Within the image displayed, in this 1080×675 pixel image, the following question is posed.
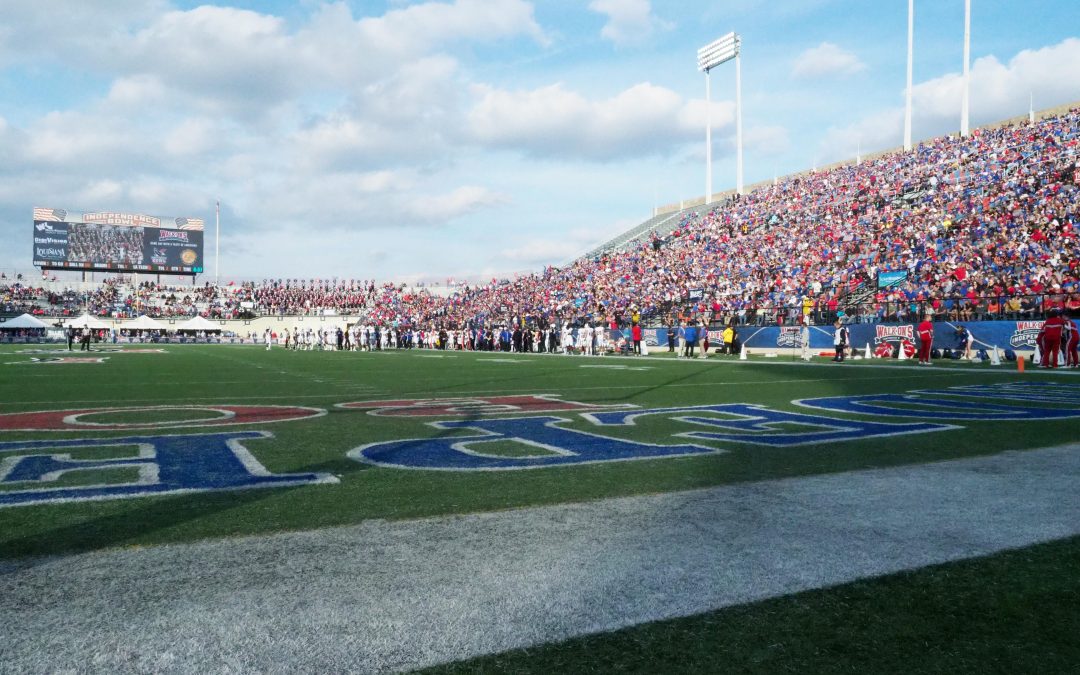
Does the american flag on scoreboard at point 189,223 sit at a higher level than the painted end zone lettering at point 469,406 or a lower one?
higher

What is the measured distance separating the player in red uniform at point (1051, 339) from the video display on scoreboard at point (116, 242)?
6722 centimetres

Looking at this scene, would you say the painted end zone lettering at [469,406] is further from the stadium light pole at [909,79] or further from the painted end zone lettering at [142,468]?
the stadium light pole at [909,79]

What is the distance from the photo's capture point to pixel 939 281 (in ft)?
88.9

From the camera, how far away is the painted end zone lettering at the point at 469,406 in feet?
29.6

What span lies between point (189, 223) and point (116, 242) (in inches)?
242

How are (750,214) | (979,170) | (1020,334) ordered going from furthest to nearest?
(750,214), (979,170), (1020,334)

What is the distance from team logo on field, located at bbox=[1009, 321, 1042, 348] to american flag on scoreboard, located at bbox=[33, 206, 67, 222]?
70.1 metres

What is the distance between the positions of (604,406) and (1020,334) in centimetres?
1868

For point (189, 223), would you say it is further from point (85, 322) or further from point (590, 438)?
point (590, 438)

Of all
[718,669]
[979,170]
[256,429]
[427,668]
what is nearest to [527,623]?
[427,668]

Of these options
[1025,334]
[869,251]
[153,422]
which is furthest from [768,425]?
[869,251]

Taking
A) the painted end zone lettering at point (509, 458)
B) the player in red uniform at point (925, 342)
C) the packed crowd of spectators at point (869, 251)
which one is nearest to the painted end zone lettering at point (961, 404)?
the painted end zone lettering at point (509, 458)

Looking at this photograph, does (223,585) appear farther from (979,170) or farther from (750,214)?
(750,214)

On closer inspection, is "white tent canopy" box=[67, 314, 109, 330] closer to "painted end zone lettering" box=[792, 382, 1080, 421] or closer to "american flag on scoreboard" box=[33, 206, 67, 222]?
"american flag on scoreboard" box=[33, 206, 67, 222]
